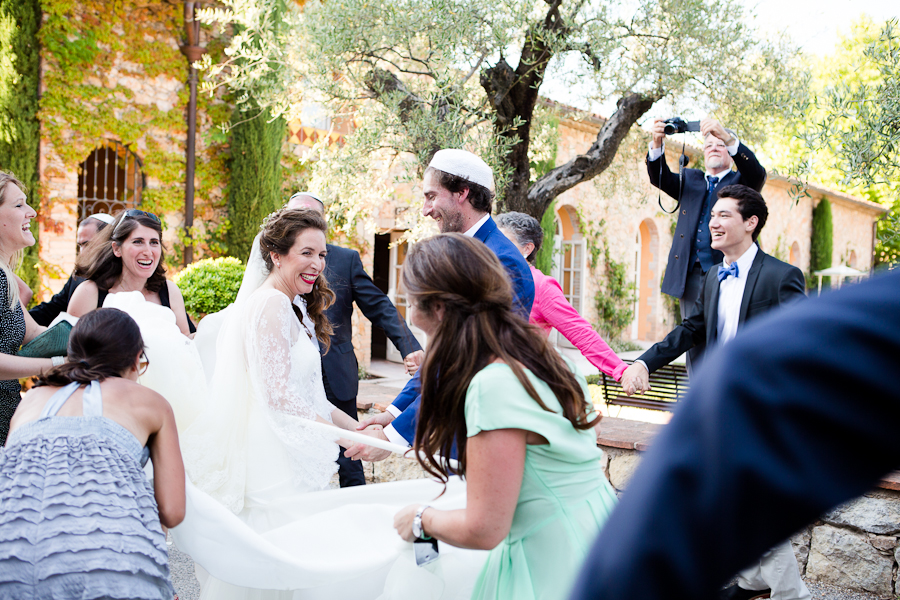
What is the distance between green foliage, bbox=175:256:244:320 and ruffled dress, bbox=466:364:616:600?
6579 millimetres

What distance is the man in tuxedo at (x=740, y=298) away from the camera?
3.27 metres

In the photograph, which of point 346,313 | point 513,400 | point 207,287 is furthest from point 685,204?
point 207,287

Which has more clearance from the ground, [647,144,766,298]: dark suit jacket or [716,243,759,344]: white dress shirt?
[647,144,766,298]: dark suit jacket

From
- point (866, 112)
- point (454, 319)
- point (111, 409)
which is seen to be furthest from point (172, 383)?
point (866, 112)

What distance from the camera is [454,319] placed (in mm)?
1791

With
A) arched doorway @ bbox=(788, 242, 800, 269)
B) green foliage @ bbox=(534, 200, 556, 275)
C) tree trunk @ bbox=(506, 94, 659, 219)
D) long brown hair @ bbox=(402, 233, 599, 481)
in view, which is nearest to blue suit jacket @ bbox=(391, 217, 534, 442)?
long brown hair @ bbox=(402, 233, 599, 481)

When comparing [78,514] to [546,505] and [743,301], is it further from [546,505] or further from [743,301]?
[743,301]

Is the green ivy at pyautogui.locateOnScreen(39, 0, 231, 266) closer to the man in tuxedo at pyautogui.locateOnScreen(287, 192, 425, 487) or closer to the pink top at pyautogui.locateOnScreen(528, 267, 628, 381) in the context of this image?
the man in tuxedo at pyautogui.locateOnScreen(287, 192, 425, 487)

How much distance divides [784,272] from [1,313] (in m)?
4.07

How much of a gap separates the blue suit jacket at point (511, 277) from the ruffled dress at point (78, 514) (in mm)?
1020

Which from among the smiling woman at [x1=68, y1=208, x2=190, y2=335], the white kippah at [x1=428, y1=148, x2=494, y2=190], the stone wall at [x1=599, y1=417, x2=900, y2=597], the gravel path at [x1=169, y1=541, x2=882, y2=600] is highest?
the white kippah at [x1=428, y1=148, x2=494, y2=190]

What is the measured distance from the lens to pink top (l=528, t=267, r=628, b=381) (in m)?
4.26

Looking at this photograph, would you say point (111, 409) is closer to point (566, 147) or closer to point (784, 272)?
point (784, 272)

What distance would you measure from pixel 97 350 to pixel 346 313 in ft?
7.51
